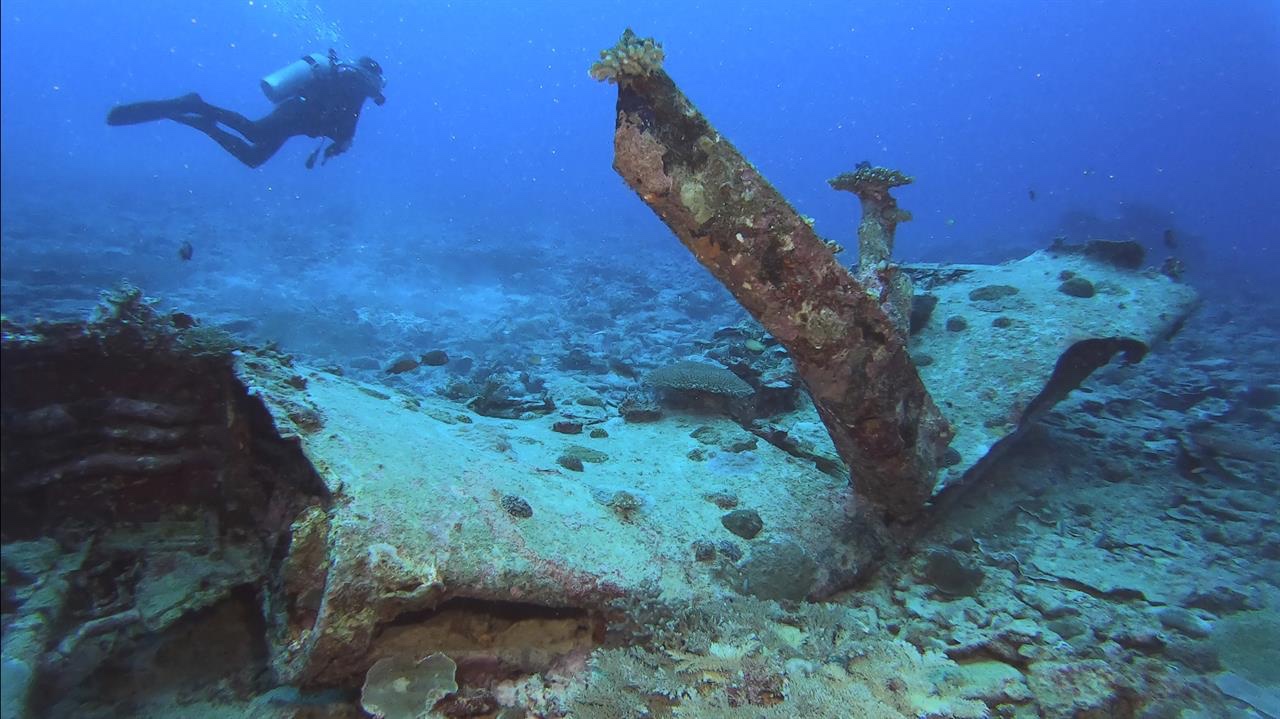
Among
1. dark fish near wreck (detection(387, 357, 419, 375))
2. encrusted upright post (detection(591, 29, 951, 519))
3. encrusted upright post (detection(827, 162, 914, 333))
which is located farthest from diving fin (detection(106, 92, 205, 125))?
encrusted upright post (detection(827, 162, 914, 333))

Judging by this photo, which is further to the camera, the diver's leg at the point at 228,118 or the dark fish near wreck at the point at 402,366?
the diver's leg at the point at 228,118

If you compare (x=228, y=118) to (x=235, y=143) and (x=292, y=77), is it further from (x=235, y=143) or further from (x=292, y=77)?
(x=292, y=77)

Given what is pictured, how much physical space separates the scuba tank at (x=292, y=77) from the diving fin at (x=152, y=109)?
1.76 metres

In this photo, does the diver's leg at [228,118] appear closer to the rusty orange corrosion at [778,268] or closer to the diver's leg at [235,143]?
the diver's leg at [235,143]

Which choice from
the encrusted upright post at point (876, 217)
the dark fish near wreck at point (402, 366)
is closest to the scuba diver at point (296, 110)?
the dark fish near wreck at point (402, 366)

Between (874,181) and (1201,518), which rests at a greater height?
(874,181)

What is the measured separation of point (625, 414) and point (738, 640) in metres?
3.81

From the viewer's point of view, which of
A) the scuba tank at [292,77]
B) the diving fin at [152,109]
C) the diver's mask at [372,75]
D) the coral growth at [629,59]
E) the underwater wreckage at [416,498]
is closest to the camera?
the underwater wreckage at [416,498]

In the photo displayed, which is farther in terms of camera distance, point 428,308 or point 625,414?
point 428,308

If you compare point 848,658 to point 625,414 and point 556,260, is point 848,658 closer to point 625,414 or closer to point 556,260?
point 625,414

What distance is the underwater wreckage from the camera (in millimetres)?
2633

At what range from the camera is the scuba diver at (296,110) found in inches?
458

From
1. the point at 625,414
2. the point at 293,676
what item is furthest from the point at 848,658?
the point at 625,414

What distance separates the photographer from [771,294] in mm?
3777
